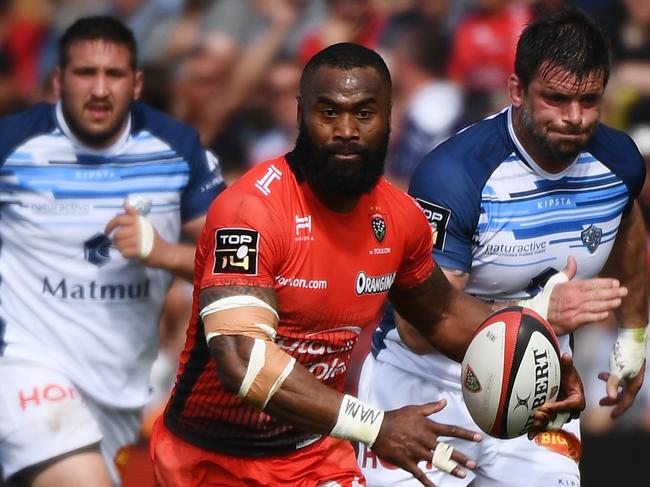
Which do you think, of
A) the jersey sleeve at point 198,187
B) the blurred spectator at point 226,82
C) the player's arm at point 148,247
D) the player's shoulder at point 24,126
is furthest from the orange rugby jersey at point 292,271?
the blurred spectator at point 226,82

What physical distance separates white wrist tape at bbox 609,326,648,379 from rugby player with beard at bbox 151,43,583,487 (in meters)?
1.28

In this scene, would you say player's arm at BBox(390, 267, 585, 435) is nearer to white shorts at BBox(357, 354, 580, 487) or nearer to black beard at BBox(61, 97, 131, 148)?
white shorts at BBox(357, 354, 580, 487)

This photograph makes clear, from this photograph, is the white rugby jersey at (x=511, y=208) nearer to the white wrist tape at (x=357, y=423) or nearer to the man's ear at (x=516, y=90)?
the man's ear at (x=516, y=90)

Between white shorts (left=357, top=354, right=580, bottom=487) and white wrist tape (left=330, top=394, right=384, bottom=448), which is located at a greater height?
white wrist tape (left=330, top=394, right=384, bottom=448)

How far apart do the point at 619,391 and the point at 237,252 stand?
2.71m

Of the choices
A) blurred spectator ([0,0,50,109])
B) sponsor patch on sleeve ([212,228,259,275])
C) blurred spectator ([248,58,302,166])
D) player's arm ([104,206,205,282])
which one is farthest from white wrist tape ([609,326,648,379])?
blurred spectator ([0,0,50,109])

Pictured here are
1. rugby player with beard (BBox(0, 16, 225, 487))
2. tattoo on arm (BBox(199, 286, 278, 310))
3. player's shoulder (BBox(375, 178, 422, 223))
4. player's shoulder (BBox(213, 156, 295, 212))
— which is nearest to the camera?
tattoo on arm (BBox(199, 286, 278, 310))

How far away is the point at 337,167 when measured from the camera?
495 cm

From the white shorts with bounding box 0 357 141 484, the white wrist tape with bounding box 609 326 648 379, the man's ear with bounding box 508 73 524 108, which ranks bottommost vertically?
the white shorts with bounding box 0 357 141 484

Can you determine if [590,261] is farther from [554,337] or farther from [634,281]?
[554,337]

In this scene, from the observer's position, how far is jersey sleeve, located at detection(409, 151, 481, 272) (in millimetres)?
5898

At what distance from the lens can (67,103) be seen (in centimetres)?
708

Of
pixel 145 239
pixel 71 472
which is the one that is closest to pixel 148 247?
pixel 145 239

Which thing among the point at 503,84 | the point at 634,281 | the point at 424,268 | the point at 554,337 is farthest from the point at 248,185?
the point at 503,84
